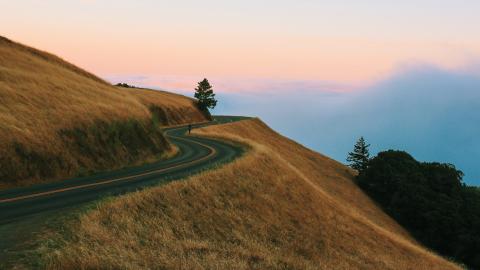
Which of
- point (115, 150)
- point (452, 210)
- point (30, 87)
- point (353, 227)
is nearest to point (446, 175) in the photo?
point (452, 210)

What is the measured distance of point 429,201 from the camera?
188 ft

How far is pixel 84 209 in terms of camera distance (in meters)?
14.6

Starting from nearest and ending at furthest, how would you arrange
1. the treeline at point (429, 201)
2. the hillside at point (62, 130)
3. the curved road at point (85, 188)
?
the curved road at point (85, 188)
the hillside at point (62, 130)
the treeline at point (429, 201)

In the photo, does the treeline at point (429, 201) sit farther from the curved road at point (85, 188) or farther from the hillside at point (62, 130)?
the hillside at point (62, 130)

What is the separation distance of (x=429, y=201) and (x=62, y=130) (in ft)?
166

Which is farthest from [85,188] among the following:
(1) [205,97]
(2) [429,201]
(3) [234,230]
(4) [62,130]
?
(1) [205,97]

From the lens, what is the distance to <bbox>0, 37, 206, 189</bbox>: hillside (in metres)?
21.9

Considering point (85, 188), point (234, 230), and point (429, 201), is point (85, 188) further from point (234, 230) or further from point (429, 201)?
point (429, 201)

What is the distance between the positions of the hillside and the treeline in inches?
1460

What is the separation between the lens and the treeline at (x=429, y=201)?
50.3 m

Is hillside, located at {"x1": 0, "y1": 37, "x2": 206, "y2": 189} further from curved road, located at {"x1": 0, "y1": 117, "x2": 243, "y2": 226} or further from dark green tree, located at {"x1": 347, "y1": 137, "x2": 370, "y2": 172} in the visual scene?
dark green tree, located at {"x1": 347, "y1": 137, "x2": 370, "y2": 172}

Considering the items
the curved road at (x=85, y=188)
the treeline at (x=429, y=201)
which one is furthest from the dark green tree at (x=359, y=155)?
the curved road at (x=85, y=188)

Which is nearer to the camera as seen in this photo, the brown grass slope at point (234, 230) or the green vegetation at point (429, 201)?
the brown grass slope at point (234, 230)

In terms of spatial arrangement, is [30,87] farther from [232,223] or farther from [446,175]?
[446,175]
